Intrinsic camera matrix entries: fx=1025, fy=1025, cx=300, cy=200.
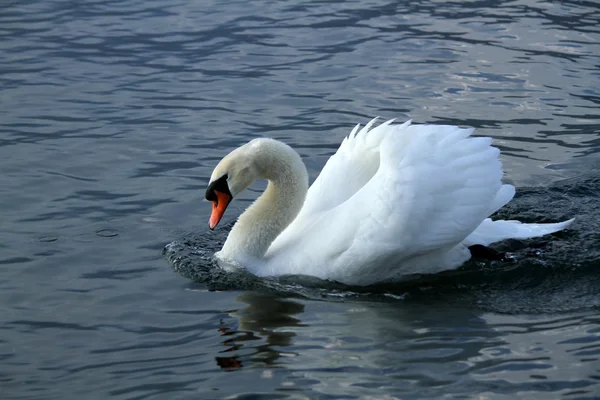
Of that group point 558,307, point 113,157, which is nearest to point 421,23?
point 113,157

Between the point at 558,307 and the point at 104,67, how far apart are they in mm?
7734

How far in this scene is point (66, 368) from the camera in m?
6.17

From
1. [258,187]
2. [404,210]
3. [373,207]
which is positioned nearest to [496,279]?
[404,210]

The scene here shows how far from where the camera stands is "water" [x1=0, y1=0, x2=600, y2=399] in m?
6.02

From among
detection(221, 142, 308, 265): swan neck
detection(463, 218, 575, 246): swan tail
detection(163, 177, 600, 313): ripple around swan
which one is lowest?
detection(163, 177, 600, 313): ripple around swan

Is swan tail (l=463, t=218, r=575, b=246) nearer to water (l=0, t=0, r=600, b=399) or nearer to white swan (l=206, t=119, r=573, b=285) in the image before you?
white swan (l=206, t=119, r=573, b=285)

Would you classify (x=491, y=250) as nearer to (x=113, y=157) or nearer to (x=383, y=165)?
(x=383, y=165)

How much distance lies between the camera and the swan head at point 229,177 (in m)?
7.64

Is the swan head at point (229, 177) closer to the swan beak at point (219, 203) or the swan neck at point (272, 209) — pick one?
the swan beak at point (219, 203)

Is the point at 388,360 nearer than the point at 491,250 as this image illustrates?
Yes

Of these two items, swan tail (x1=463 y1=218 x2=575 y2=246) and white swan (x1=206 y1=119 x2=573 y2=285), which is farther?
swan tail (x1=463 y1=218 x2=575 y2=246)

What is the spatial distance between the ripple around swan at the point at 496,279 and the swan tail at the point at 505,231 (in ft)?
0.44

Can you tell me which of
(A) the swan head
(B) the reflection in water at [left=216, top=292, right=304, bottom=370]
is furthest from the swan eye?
(B) the reflection in water at [left=216, top=292, right=304, bottom=370]

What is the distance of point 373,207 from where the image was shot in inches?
283
